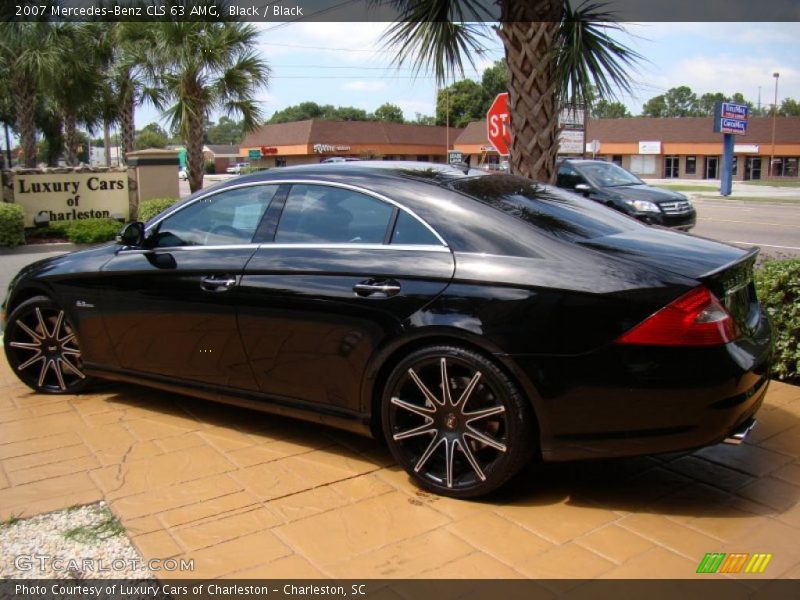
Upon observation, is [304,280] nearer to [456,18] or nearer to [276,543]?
[276,543]

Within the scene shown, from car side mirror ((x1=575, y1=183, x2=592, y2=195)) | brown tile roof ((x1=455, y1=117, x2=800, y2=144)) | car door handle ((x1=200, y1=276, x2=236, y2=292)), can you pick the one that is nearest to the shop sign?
brown tile roof ((x1=455, y1=117, x2=800, y2=144))

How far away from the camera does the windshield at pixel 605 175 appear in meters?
14.3

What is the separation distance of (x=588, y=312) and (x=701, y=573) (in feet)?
3.48

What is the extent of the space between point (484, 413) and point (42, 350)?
3.25 m

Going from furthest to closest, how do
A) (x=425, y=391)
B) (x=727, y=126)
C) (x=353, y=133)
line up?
(x=353, y=133), (x=727, y=126), (x=425, y=391)

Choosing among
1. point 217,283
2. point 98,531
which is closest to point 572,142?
point 217,283

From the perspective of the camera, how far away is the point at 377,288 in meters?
3.52

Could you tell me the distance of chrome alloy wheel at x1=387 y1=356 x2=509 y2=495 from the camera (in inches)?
129

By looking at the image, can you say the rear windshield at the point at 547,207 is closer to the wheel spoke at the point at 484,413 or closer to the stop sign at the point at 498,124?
the wheel spoke at the point at 484,413

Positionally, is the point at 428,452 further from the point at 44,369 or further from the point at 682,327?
the point at 44,369

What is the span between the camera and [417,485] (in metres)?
3.58

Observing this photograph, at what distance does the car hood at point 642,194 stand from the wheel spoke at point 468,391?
11.2m

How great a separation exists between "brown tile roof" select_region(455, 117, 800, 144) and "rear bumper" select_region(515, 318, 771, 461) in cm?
5897

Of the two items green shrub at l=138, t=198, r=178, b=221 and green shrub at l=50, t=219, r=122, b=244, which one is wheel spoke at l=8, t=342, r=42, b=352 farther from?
green shrub at l=50, t=219, r=122, b=244
